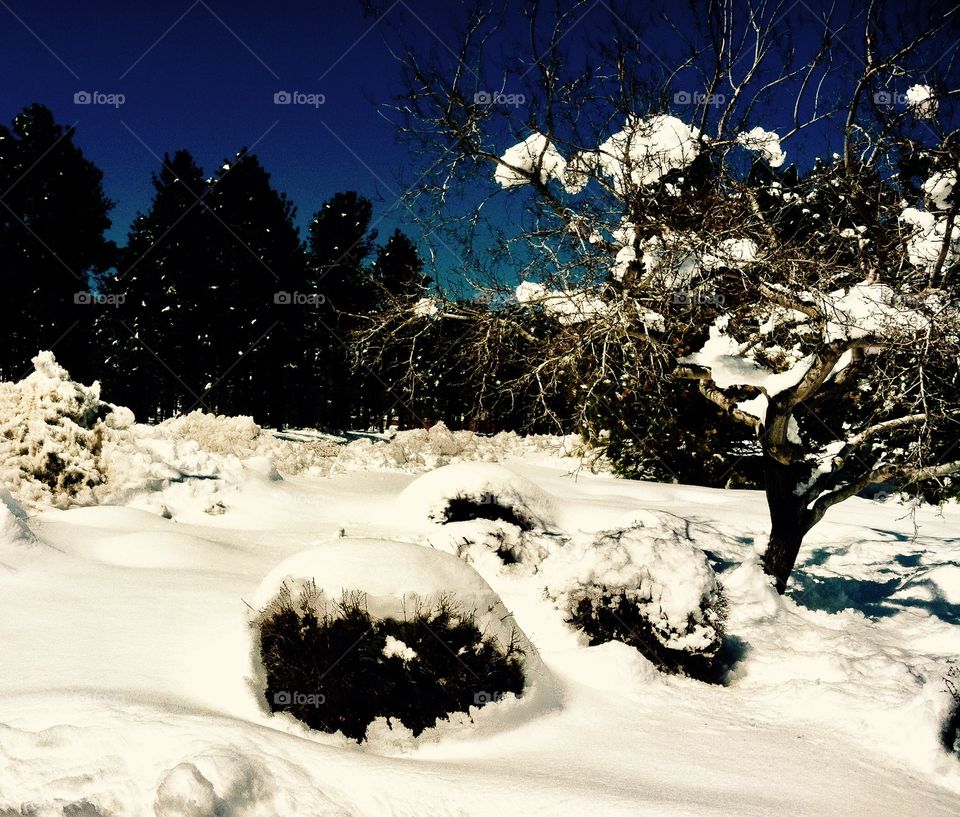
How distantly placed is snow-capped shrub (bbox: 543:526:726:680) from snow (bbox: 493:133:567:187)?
3.71m

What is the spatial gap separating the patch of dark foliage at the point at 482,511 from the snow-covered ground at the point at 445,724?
1.56 metres

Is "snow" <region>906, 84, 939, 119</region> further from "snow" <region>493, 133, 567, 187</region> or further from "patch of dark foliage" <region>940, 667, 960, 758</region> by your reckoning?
"patch of dark foliage" <region>940, 667, 960, 758</region>

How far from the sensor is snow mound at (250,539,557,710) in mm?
4078

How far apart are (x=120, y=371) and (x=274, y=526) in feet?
78.9

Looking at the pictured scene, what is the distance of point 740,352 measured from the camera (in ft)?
23.4

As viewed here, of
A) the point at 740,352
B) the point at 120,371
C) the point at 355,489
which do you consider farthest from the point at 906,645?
the point at 120,371

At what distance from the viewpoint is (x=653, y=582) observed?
19.7ft

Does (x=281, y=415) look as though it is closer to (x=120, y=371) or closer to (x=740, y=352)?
(x=120, y=371)

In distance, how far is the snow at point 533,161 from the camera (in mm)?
6938

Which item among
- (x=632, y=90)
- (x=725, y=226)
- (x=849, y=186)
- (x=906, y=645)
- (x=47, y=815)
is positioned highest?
(x=632, y=90)

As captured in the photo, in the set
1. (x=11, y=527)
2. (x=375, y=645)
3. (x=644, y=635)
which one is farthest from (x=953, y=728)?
(x=11, y=527)

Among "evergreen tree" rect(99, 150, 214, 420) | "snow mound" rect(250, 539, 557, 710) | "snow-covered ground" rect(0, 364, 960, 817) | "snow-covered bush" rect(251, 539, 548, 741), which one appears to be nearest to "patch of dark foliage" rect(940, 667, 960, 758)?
"snow-covered ground" rect(0, 364, 960, 817)

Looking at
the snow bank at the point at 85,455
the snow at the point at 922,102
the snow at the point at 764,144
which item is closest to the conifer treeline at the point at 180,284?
the snow bank at the point at 85,455

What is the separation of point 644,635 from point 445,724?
2.43m
